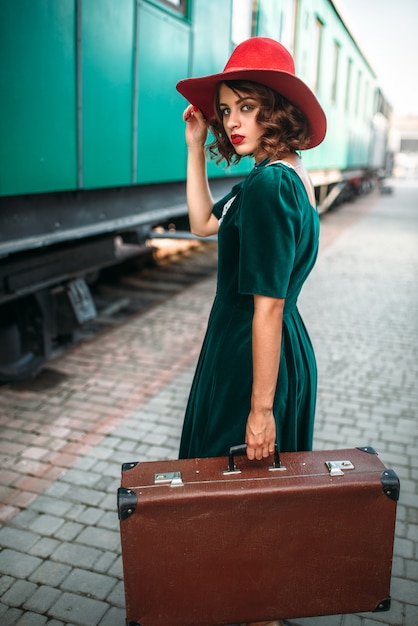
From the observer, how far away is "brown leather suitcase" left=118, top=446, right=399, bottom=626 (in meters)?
1.66

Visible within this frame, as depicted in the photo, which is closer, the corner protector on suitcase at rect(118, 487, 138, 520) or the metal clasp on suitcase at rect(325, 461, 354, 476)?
the corner protector on suitcase at rect(118, 487, 138, 520)

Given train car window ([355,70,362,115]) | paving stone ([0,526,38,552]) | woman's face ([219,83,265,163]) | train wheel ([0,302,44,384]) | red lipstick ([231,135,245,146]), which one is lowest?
paving stone ([0,526,38,552])

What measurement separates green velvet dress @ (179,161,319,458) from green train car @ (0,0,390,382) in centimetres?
165

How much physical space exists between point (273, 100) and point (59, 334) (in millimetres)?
3456

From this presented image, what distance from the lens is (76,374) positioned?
4.67m

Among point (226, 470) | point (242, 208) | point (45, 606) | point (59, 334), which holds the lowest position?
point (45, 606)

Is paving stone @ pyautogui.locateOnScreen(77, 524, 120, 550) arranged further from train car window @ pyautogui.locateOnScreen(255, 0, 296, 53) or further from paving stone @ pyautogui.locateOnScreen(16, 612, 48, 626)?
train car window @ pyautogui.locateOnScreen(255, 0, 296, 53)

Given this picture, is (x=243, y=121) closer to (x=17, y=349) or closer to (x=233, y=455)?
(x=233, y=455)

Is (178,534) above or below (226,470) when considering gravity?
below

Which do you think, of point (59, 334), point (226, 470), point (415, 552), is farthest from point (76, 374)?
point (226, 470)

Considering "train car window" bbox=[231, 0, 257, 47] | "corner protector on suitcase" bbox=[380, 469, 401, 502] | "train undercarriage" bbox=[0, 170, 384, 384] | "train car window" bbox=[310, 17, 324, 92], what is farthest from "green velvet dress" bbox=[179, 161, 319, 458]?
"train car window" bbox=[310, 17, 324, 92]

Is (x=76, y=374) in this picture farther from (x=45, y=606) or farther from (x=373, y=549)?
(x=373, y=549)

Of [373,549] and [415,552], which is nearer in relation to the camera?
[373,549]

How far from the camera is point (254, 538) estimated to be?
5.63 ft
